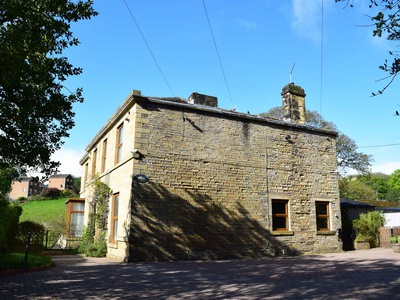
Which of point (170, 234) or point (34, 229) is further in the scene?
point (34, 229)

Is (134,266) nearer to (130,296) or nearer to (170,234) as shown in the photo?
(170,234)

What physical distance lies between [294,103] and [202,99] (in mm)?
5235

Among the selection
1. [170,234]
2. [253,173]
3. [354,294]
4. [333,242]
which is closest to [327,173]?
[333,242]

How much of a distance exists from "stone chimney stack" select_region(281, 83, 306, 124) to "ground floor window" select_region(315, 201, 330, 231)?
15.0 ft

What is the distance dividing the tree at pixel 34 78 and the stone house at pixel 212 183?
127 inches

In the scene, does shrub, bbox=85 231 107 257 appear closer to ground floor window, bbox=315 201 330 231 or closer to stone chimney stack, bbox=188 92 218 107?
stone chimney stack, bbox=188 92 218 107

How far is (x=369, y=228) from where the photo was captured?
56.8 feet

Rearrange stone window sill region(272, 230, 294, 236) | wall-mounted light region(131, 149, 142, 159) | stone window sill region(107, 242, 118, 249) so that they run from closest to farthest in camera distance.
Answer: wall-mounted light region(131, 149, 142, 159) → stone window sill region(107, 242, 118, 249) → stone window sill region(272, 230, 294, 236)

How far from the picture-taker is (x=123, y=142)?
1437cm

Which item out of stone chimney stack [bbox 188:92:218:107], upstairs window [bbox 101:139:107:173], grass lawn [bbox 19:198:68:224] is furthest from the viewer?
grass lawn [bbox 19:198:68:224]

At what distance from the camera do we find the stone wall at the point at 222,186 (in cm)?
1248

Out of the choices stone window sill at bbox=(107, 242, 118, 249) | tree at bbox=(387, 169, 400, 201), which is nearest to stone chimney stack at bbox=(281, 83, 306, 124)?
stone window sill at bbox=(107, 242, 118, 249)

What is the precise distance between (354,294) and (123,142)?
10675mm

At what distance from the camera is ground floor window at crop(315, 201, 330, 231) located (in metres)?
16.2
